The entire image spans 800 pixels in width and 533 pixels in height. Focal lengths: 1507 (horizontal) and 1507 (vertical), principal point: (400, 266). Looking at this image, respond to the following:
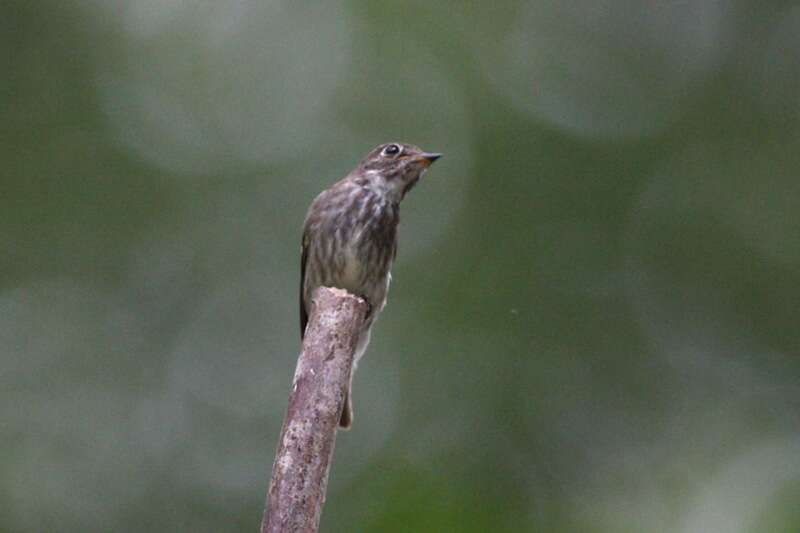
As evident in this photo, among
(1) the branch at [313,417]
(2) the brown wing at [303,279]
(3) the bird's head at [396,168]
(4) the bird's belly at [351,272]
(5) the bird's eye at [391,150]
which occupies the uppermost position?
(5) the bird's eye at [391,150]

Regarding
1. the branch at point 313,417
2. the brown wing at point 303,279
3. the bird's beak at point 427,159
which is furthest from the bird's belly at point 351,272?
the branch at point 313,417

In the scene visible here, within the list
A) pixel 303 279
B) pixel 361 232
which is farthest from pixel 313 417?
pixel 303 279

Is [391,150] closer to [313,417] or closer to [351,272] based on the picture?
[351,272]

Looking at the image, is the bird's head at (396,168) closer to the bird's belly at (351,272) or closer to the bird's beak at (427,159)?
the bird's beak at (427,159)

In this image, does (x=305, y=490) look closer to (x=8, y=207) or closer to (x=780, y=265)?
(x=780, y=265)

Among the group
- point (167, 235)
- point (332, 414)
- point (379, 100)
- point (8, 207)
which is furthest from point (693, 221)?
point (332, 414)

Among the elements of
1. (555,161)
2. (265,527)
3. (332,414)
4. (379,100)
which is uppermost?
(379,100)

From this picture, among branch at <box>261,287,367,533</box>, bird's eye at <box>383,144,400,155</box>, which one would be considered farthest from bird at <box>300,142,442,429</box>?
branch at <box>261,287,367,533</box>

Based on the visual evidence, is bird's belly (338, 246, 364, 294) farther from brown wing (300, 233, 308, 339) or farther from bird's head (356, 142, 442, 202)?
bird's head (356, 142, 442, 202)
